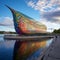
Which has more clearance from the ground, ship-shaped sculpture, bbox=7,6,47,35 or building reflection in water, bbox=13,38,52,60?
ship-shaped sculpture, bbox=7,6,47,35

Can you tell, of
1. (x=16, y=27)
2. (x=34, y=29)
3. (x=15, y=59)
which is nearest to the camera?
(x=15, y=59)

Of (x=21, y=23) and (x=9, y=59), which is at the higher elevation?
(x=21, y=23)

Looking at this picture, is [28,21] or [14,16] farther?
[28,21]

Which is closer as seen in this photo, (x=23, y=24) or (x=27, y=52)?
(x=27, y=52)

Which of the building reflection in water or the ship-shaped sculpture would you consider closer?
the building reflection in water

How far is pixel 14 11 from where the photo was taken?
60656 mm

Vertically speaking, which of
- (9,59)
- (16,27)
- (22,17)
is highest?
(22,17)

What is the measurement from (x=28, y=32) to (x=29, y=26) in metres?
2.99

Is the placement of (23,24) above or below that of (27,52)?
above

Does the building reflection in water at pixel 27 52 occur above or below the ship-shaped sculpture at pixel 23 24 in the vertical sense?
below

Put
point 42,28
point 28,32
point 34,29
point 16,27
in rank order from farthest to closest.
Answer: point 42,28, point 34,29, point 28,32, point 16,27

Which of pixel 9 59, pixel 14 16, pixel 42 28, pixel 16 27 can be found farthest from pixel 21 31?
pixel 9 59

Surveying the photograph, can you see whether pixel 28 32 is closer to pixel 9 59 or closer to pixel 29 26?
pixel 29 26

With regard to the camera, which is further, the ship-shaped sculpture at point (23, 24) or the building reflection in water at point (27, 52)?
the ship-shaped sculpture at point (23, 24)
